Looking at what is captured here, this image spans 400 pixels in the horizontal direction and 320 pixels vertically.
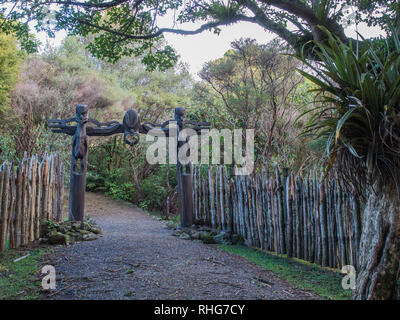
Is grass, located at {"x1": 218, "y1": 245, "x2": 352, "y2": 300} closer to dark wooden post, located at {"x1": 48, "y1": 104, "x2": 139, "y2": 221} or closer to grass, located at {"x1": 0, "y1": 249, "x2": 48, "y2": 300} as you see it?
grass, located at {"x1": 0, "y1": 249, "x2": 48, "y2": 300}

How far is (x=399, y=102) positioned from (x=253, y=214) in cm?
393

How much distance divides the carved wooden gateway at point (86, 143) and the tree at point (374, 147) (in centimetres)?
523

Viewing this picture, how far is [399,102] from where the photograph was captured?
8.67 feet

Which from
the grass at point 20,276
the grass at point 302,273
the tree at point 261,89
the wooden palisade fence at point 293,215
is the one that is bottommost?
the grass at point 302,273

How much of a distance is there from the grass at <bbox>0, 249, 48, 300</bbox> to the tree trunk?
3.23 meters

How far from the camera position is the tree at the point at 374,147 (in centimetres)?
261

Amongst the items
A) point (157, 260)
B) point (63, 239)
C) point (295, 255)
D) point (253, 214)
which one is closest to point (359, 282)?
point (295, 255)

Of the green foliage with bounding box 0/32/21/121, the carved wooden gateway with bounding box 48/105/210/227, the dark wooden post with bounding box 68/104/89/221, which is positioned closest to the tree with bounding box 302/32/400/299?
the carved wooden gateway with bounding box 48/105/210/227

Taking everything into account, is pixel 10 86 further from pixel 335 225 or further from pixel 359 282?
pixel 359 282

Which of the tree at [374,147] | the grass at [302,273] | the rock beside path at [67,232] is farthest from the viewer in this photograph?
the rock beside path at [67,232]

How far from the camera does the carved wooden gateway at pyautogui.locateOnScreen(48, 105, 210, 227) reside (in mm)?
7387

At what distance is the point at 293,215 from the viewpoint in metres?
5.25

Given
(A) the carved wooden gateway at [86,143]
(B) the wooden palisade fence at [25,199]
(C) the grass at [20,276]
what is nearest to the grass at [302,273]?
(A) the carved wooden gateway at [86,143]

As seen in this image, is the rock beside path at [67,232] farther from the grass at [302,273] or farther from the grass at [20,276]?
the grass at [302,273]
